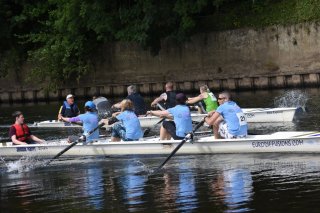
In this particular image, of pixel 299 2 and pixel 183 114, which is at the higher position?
pixel 299 2

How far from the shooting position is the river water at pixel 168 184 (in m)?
15.5

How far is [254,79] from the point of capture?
46.6 meters

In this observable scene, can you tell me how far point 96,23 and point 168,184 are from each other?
3460cm

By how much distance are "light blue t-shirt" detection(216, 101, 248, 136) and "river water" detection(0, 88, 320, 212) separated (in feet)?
2.33

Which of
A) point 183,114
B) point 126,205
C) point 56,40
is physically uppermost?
point 56,40

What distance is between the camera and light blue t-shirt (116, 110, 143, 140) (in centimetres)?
2259

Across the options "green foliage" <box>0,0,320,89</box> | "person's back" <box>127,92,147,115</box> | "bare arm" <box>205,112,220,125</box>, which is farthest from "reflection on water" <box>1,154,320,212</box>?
"green foliage" <box>0,0,320,89</box>

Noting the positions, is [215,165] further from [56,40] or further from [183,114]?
[56,40]

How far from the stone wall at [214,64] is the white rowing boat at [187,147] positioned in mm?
22773

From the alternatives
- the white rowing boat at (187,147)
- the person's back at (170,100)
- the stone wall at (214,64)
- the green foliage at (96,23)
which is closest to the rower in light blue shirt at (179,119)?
the white rowing boat at (187,147)

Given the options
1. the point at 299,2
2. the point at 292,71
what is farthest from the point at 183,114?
the point at 299,2

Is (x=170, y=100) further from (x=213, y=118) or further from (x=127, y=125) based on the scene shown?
(x=213, y=118)

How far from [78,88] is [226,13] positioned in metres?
11.2

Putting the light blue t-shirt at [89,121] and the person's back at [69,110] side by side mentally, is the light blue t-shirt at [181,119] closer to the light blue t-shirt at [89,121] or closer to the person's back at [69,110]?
the light blue t-shirt at [89,121]
